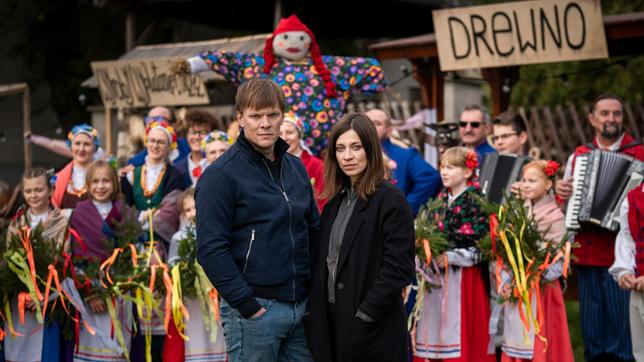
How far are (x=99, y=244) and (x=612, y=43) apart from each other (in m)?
5.28

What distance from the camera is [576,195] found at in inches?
259

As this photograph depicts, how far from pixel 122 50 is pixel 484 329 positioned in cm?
1218

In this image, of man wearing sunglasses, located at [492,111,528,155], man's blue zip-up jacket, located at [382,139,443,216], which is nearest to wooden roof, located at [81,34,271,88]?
man's blue zip-up jacket, located at [382,139,443,216]

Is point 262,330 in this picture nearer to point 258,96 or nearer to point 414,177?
point 258,96

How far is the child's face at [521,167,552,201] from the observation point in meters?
6.37

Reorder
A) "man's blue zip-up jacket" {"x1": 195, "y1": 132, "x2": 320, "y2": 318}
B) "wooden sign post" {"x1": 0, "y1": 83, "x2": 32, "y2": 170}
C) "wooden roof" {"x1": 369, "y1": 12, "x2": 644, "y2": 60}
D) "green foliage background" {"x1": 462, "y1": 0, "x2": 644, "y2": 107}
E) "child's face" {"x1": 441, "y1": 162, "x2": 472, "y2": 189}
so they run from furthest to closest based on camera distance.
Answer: "green foliage background" {"x1": 462, "y1": 0, "x2": 644, "y2": 107}
"wooden sign post" {"x1": 0, "y1": 83, "x2": 32, "y2": 170}
"wooden roof" {"x1": 369, "y1": 12, "x2": 644, "y2": 60}
"child's face" {"x1": 441, "y1": 162, "x2": 472, "y2": 189}
"man's blue zip-up jacket" {"x1": 195, "y1": 132, "x2": 320, "y2": 318}

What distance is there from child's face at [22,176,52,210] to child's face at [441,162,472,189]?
9.14 ft

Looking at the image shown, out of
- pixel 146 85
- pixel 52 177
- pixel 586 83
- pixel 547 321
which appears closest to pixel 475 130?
pixel 547 321

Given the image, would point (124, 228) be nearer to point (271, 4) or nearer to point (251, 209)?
point (251, 209)

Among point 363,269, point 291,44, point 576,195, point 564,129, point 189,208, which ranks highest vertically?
point 291,44

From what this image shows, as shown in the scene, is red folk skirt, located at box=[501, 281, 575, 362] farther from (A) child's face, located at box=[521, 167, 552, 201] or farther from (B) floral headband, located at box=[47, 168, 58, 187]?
(B) floral headband, located at box=[47, 168, 58, 187]

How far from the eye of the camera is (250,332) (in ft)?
13.4

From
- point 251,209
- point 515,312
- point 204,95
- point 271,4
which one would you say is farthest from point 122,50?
point 251,209

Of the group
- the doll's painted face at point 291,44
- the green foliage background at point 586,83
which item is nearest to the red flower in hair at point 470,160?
the doll's painted face at point 291,44
